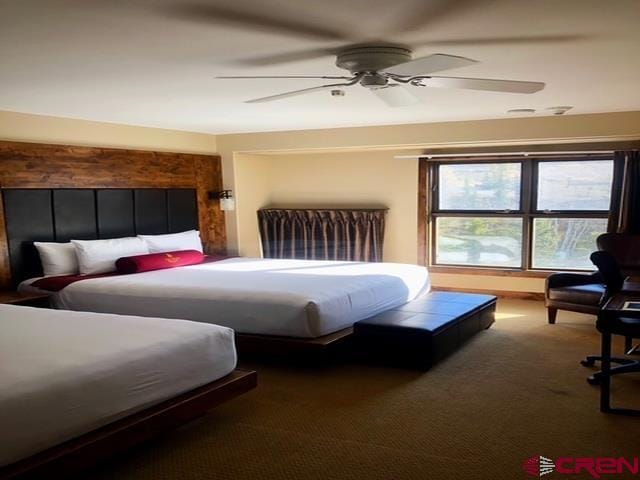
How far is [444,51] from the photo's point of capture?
2.93m

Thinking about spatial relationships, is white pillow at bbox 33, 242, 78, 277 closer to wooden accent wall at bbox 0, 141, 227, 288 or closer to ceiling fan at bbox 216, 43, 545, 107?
wooden accent wall at bbox 0, 141, 227, 288

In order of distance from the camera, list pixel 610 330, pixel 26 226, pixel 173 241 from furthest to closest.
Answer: pixel 173 241, pixel 26 226, pixel 610 330

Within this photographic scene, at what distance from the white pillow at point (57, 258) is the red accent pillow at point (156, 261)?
0.40 meters

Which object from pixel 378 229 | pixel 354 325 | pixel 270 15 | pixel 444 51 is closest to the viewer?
pixel 270 15

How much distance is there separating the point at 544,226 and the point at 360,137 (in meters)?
2.33

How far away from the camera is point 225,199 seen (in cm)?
677

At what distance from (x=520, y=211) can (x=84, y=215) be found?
185 inches

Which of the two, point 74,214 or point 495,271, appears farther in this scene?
point 495,271

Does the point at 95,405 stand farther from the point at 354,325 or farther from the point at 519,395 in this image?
the point at 519,395

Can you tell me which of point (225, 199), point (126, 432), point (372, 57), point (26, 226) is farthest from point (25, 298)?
point (372, 57)

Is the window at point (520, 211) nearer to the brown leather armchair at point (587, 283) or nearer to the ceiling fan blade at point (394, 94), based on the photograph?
the brown leather armchair at point (587, 283)

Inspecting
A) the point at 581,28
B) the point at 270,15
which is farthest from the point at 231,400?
the point at 581,28

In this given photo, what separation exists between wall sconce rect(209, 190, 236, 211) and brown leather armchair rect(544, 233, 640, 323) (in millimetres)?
3746

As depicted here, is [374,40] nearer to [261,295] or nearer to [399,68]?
[399,68]
